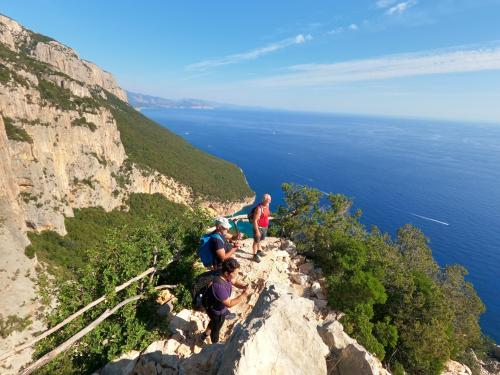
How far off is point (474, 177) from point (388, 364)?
15104 centimetres

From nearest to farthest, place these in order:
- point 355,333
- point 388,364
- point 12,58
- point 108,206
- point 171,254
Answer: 1. point 171,254
2. point 355,333
3. point 388,364
4. point 12,58
5. point 108,206

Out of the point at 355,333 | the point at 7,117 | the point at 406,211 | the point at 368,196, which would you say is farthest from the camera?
the point at 368,196

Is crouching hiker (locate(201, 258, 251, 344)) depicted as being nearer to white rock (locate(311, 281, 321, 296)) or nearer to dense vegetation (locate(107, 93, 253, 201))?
white rock (locate(311, 281, 321, 296))

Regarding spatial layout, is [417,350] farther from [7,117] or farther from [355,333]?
[7,117]

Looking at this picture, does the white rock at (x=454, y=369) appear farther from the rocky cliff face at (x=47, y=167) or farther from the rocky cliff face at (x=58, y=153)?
the rocky cliff face at (x=58, y=153)

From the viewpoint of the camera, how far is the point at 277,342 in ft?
16.4

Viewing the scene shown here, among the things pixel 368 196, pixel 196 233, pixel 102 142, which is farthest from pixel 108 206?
pixel 368 196

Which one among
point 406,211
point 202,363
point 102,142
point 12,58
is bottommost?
point 406,211

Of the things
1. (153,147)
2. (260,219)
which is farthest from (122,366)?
(153,147)

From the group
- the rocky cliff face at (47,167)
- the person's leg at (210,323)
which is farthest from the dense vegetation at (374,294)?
the rocky cliff face at (47,167)

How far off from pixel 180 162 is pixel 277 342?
114m

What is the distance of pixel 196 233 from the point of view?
415 inches

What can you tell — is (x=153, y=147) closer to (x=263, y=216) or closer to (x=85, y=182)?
(x=85, y=182)

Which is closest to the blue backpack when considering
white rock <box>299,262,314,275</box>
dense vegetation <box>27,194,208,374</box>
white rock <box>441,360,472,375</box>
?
dense vegetation <box>27,194,208,374</box>
